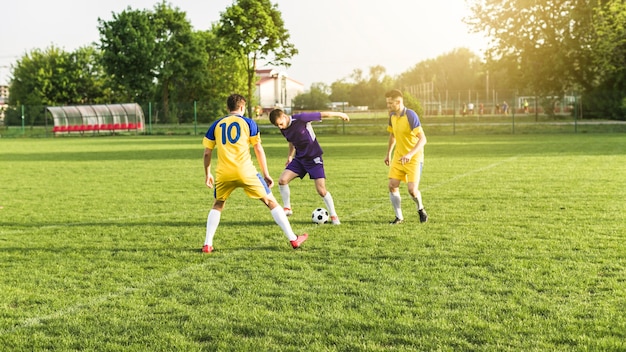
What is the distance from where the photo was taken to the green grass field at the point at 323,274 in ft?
14.3

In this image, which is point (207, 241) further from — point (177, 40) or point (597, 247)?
point (177, 40)

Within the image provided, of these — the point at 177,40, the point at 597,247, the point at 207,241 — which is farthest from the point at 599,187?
the point at 177,40

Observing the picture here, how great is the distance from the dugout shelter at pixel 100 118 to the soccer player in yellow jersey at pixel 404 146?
134 ft

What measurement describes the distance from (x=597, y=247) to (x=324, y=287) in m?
3.36

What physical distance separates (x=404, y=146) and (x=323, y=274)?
3373mm

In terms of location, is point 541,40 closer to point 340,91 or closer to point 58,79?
point 58,79

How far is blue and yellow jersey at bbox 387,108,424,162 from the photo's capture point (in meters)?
8.73

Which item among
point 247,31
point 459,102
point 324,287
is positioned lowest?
point 324,287

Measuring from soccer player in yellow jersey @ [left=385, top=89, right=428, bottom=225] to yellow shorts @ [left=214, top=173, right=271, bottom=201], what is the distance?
2.37 m

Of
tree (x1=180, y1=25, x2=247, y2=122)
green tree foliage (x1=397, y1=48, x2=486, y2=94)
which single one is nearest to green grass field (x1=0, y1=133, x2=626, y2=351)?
tree (x1=180, y1=25, x2=247, y2=122)

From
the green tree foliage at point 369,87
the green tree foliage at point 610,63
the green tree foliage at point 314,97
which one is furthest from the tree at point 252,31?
the green tree foliage at point 369,87

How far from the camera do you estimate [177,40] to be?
66625 mm

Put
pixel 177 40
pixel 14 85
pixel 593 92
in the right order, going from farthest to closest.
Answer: pixel 14 85 < pixel 177 40 < pixel 593 92

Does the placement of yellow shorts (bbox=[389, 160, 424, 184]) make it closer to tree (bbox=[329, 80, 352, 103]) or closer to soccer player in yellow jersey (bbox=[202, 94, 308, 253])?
soccer player in yellow jersey (bbox=[202, 94, 308, 253])
